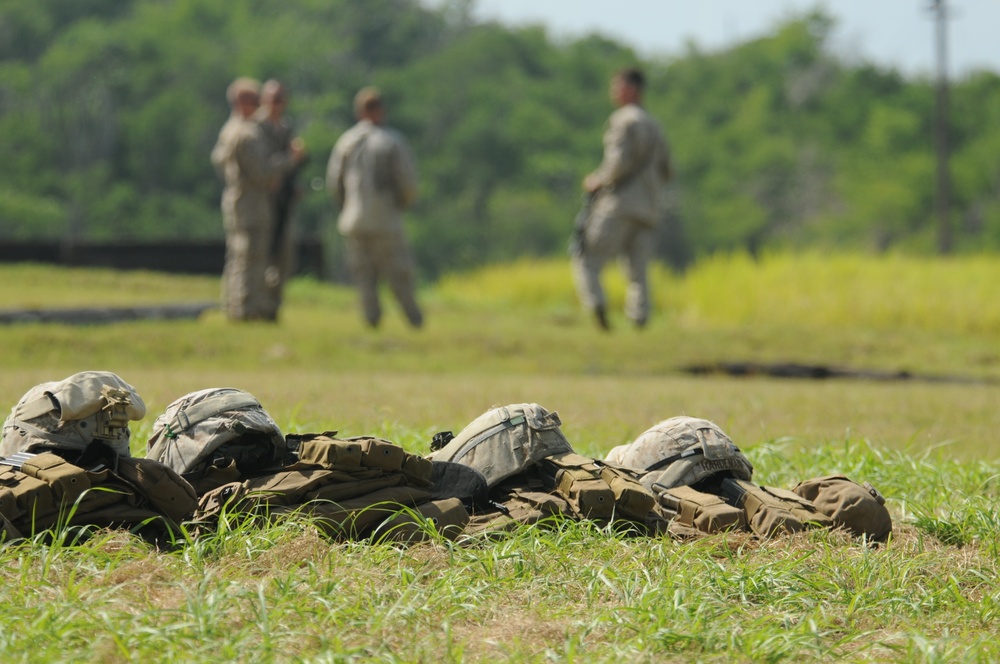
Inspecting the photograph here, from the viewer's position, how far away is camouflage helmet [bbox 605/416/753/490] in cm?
480

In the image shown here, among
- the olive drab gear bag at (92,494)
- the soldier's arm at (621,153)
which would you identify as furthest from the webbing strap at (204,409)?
the soldier's arm at (621,153)

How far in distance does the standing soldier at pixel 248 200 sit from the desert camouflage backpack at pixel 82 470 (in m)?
9.55

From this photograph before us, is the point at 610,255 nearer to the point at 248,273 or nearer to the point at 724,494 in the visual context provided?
the point at 248,273

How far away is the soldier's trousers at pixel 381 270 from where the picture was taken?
1401cm

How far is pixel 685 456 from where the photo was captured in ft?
15.8

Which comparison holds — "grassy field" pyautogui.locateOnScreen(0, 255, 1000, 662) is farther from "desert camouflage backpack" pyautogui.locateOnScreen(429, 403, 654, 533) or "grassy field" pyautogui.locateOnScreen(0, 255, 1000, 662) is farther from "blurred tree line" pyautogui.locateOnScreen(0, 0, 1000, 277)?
"blurred tree line" pyautogui.locateOnScreen(0, 0, 1000, 277)

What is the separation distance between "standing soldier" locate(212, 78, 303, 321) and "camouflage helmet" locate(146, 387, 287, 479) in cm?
931

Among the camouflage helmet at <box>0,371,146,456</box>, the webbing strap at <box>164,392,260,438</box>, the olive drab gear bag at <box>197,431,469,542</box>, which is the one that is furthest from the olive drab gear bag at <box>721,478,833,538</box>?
the camouflage helmet at <box>0,371,146,456</box>

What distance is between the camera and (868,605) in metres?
3.72

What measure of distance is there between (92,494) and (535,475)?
1.47 m

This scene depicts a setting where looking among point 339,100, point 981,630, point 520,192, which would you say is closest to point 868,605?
point 981,630

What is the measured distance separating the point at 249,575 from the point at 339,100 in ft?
151

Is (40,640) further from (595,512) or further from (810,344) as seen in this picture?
(810,344)

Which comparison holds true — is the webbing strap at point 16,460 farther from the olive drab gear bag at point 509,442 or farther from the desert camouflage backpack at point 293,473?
the olive drab gear bag at point 509,442
